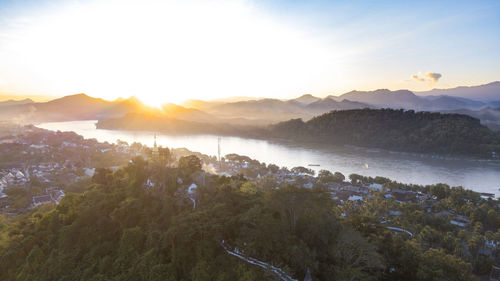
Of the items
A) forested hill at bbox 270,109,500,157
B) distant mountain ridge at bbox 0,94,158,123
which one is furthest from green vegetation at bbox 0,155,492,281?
distant mountain ridge at bbox 0,94,158,123

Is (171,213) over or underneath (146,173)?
underneath

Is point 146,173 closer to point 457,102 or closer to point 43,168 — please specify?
point 43,168

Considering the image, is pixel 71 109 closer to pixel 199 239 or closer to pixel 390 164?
pixel 390 164

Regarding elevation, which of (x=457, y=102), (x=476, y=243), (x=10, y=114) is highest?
(x=457, y=102)

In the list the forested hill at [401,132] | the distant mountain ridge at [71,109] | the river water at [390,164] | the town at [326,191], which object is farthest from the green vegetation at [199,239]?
the distant mountain ridge at [71,109]

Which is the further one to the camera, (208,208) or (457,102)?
(457,102)

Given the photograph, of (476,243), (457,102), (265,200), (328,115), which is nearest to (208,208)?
(265,200)

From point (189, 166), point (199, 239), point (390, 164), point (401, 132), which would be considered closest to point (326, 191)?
point (199, 239)
